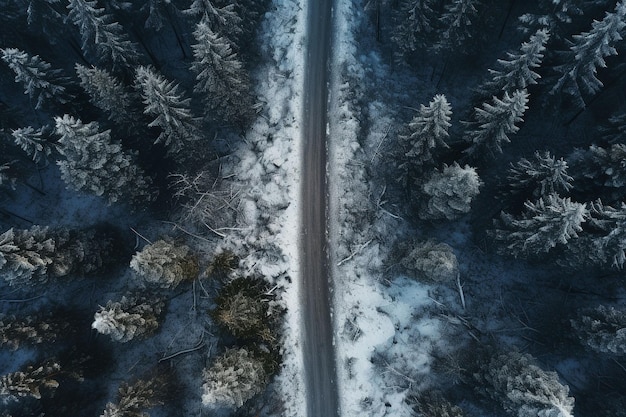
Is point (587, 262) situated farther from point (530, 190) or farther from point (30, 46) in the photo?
point (30, 46)

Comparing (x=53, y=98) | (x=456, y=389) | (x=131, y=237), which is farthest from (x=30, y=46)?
(x=456, y=389)

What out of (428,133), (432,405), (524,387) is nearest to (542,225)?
(428,133)

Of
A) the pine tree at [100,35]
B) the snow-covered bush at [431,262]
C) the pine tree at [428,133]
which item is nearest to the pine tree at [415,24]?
the pine tree at [428,133]

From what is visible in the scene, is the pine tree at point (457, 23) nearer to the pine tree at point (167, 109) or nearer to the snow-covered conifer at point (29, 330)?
the pine tree at point (167, 109)

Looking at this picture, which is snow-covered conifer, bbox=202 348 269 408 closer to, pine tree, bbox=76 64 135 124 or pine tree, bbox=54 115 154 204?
pine tree, bbox=54 115 154 204

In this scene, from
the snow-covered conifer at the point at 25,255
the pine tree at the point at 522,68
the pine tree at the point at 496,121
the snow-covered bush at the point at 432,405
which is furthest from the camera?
the snow-covered bush at the point at 432,405

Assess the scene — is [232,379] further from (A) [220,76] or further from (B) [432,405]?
(A) [220,76]

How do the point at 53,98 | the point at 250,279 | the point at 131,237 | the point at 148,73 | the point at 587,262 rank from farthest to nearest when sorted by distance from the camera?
the point at 131,237 → the point at 250,279 → the point at 53,98 → the point at 587,262 → the point at 148,73
